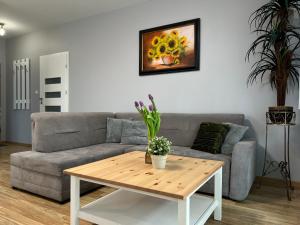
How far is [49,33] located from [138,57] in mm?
2431

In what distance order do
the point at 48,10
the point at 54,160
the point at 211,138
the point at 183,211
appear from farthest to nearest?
the point at 48,10 < the point at 211,138 < the point at 54,160 < the point at 183,211

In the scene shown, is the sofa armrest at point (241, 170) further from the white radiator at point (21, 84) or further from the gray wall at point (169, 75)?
the white radiator at point (21, 84)

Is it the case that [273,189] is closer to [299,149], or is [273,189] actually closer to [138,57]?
[299,149]

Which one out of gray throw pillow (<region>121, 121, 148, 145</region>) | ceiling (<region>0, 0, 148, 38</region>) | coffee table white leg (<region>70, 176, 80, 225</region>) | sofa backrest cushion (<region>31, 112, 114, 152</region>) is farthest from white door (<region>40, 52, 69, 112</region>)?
coffee table white leg (<region>70, 176, 80, 225</region>)

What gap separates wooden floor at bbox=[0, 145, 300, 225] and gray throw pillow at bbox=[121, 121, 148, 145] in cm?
78

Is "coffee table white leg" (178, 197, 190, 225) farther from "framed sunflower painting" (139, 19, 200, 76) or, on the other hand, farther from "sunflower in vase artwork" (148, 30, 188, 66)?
"sunflower in vase artwork" (148, 30, 188, 66)

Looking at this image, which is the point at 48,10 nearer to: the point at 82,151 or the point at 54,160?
the point at 82,151

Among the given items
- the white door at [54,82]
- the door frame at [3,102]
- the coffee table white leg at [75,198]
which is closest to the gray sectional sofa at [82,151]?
the coffee table white leg at [75,198]

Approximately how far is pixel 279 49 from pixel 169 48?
1518 millimetres

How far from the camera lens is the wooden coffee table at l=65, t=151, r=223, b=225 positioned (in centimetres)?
129

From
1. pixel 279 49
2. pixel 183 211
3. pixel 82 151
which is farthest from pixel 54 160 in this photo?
pixel 279 49

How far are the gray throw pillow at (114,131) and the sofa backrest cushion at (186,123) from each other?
2.10ft

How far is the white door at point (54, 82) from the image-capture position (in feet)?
15.4

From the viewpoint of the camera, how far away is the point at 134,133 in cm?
318
